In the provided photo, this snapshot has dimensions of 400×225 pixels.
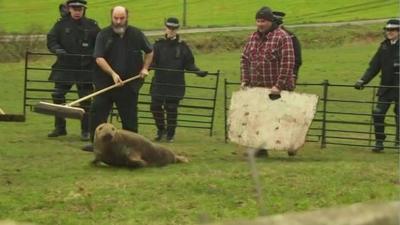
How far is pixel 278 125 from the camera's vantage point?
10.4 metres

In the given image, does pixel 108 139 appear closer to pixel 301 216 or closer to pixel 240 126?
pixel 240 126

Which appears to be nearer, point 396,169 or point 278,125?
point 396,169

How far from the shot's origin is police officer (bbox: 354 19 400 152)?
37.9 ft

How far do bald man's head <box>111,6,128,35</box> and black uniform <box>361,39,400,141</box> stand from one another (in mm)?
3864

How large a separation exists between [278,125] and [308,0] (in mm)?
50493

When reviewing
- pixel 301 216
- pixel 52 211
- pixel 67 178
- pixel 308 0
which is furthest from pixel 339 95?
pixel 308 0

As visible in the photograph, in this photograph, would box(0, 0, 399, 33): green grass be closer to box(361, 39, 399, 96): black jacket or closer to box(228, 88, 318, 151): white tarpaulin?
box(361, 39, 399, 96): black jacket

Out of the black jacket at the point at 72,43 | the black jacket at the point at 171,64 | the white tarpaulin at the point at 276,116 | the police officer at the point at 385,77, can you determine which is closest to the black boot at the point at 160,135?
the black jacket at the point at 171,64

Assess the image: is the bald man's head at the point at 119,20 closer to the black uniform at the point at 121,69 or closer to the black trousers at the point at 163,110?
the black uniform at the point at 121,69

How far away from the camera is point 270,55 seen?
10.2 m

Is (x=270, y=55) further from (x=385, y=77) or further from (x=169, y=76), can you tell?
(x=169, y=76)

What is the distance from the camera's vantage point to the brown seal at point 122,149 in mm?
9062

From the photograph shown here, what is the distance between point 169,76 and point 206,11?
142ft

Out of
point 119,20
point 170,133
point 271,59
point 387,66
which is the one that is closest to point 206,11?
point 170,133
